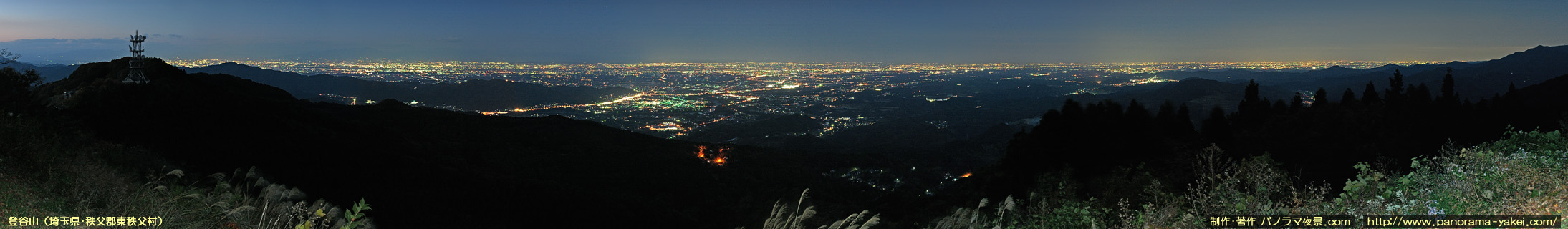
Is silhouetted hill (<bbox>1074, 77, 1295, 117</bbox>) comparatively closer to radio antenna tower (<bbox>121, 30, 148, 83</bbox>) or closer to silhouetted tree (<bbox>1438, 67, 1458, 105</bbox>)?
silhouetted tree (<bbox>1438, 67, 1458, 105</bbox>)

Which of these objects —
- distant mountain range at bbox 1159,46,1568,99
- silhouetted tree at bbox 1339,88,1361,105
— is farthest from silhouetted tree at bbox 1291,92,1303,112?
distant mountain range at bbox 1159,46,1568,99

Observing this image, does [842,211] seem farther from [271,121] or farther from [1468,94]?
[1468,94]

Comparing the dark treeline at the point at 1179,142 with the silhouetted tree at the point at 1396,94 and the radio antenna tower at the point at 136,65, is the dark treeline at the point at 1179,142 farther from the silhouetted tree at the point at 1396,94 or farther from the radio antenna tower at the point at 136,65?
the radio antenna tower at the point at 136,65

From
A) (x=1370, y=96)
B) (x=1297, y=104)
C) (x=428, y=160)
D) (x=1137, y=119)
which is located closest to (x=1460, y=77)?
(x=1370, y=96)

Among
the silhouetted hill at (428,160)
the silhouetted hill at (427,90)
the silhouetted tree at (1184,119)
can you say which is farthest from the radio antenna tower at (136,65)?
the silhouetted hill at (427,90)

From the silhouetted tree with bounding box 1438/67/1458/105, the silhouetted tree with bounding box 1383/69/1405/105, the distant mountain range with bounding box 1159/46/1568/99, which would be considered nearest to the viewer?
the silhouetted tree with bounding box 1438/67/1458/105

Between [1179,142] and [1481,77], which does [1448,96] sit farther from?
[1481,77]

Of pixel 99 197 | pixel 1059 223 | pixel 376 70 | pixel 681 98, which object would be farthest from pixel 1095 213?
pixel 376 70
